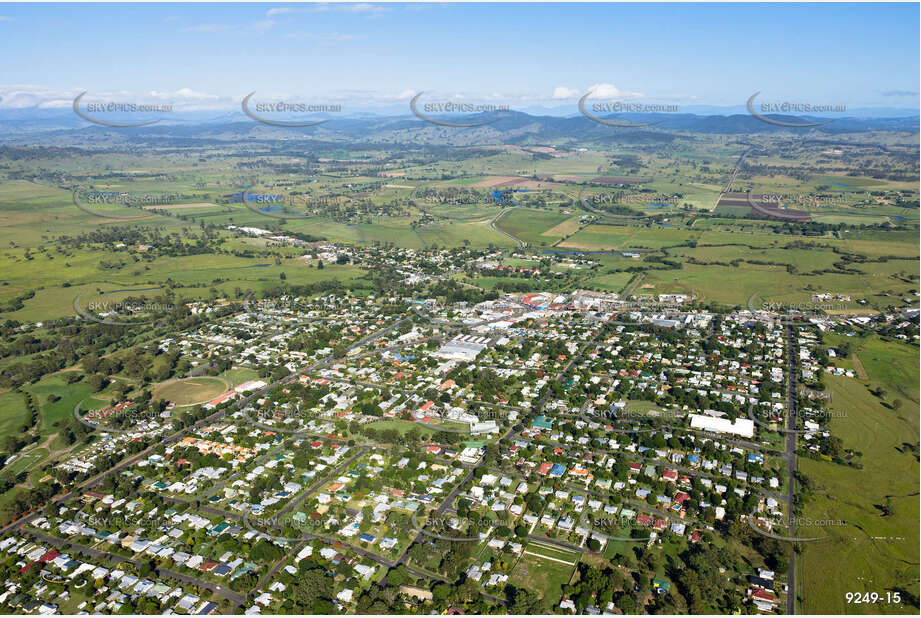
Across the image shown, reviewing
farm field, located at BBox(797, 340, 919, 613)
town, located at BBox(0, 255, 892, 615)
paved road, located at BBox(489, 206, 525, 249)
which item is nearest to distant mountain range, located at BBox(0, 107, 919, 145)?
paved road, located at BBox(489, 206, 525, 249)

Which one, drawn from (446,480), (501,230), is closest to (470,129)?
(501,230)

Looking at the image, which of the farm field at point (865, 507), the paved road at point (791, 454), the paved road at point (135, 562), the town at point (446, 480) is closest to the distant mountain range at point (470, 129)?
the paved road at point (791, 454)

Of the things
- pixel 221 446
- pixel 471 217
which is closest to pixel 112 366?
pixel 221 446

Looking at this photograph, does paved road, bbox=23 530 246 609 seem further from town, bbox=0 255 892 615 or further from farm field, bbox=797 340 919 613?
farm field, bbox=797 340 919 613

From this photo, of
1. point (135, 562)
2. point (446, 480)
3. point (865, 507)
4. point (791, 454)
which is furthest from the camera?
point (791, 454)

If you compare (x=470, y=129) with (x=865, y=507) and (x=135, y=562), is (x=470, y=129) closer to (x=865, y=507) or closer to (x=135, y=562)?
(x=865, y=507)

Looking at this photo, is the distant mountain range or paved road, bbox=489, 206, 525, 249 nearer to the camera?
paved road, bbox=489, 206, 525, 249

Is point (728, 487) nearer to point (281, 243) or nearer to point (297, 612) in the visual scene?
point (297, 612)

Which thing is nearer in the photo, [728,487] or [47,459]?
[728,487]

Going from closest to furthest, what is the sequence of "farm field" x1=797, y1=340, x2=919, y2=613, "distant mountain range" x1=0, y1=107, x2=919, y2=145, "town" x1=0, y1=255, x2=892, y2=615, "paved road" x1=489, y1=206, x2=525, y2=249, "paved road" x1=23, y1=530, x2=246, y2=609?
"paved road" x1=23, y1=530, x2=246, y2=609 < "town" x1=0, y1=255, x2=892, y2=615 < "farm field" x1=797, y1=340, x2=919, y2=613 < "paved road" x1=489, y1=206, x2=525, y2=249 < "distant mountain range" x1=0, y1=107, x2=919, y2=145

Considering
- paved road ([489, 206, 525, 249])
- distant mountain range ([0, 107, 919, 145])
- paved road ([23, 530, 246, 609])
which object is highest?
distant mountain range ([0, 107, 919, 145])

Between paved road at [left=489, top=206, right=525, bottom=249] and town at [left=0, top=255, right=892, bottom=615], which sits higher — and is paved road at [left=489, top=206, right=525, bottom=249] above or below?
above
